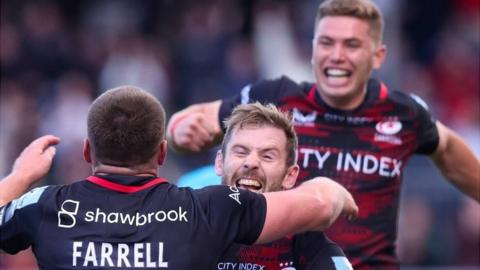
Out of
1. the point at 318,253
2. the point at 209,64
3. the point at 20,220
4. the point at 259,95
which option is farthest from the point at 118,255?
the point at 209,64

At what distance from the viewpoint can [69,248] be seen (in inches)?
175

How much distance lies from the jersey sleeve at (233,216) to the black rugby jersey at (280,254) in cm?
55

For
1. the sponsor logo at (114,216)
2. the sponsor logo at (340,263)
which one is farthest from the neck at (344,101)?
the sponsor logo at (114,216)

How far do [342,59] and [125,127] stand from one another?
2479mm

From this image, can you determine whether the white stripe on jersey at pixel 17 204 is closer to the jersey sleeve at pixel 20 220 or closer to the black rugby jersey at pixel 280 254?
the jersey sleeve at pixel 20 220

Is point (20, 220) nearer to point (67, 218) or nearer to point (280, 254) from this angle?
point (67, 218)

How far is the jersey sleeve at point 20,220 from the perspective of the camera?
4.50m

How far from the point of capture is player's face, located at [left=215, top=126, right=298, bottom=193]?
17.0ft

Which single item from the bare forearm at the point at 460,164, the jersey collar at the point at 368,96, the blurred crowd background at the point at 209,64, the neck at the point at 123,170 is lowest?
the blurred crowd background at the point at 209,64

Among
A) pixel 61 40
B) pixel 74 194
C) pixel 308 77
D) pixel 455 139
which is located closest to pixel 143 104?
pixel 74 194

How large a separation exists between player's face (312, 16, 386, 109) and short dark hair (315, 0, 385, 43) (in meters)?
0.03

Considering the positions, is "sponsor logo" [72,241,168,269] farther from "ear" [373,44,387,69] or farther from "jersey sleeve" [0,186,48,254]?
"ear" [373,44,387,69]

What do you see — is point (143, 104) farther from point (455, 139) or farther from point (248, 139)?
point (455, 139)

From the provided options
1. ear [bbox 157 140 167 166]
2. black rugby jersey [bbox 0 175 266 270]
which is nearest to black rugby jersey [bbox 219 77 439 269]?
ear [bbox 157 140 167 166]
